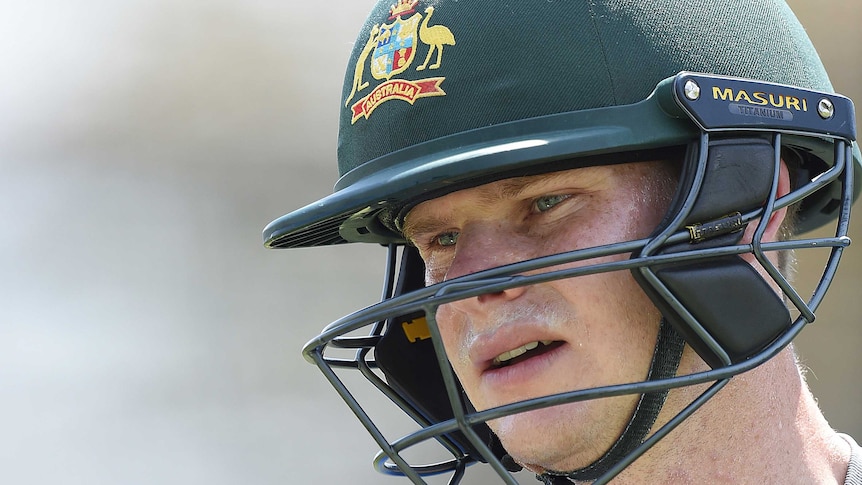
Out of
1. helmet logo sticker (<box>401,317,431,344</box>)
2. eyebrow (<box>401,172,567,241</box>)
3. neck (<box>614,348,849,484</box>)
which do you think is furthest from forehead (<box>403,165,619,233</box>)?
helmet logo sticker (<box>401,317,431,344</box>)

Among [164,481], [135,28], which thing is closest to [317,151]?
[135,28]

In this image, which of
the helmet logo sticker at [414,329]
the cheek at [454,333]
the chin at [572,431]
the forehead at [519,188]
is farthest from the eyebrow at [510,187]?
the helmet logo sticker at [414,329]

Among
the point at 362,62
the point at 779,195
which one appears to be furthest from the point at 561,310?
the point at 362,62

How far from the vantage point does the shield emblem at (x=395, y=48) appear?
1.14 meters

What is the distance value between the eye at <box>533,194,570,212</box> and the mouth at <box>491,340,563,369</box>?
0.16 metres

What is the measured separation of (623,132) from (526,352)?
301mm

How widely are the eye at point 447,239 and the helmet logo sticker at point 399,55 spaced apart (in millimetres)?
198

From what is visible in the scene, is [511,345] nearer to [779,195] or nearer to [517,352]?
[517,352]

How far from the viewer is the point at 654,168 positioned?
1.09 metres

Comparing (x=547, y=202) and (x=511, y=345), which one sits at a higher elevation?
(x=547, y=202)

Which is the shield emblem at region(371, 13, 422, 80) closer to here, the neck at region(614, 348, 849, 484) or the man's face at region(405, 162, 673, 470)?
the man's face at region(405, 162, 673, 470)

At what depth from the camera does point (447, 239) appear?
127 cm

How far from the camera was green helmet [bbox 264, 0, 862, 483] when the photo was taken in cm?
96

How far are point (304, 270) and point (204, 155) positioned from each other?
1.20 feet
